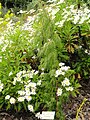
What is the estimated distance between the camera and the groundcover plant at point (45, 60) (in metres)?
3.81

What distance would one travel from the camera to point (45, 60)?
380 cm

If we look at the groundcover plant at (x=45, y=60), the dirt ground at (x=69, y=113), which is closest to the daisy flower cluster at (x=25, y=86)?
the groundcover plant at (x=45, y=60)

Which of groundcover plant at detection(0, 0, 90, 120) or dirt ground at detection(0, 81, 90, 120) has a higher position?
groundcover plant at detection(0, 0, 90, 120)

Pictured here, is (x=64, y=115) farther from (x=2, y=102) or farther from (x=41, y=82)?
(x=2, y=102)

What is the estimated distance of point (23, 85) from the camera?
3.96 m

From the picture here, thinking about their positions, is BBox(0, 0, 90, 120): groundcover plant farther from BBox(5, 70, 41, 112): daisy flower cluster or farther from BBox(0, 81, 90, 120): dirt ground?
BBox(0, 81, 90, 120): dirt ground

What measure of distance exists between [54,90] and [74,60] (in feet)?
2.58

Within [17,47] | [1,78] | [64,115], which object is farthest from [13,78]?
[64,115]

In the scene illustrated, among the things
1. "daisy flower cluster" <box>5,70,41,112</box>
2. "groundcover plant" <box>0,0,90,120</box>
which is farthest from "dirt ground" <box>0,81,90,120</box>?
"daisy flower cluster" <box>5,70,41,112</box>

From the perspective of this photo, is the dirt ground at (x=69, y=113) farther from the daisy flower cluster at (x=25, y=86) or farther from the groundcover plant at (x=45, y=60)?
the daisy flower cluster at (x=25, y=86)

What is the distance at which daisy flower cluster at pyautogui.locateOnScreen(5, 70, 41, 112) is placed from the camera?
12.5ft

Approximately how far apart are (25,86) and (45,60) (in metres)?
0.38

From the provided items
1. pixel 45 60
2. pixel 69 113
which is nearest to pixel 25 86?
pixel 45 60

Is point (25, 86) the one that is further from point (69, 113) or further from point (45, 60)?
point (69, 113)
